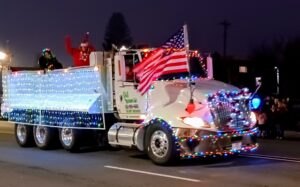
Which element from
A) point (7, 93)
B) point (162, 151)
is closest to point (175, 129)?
point (162, 151)

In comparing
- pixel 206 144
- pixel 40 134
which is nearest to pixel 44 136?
pixel 40 134

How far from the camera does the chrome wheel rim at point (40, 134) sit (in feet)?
58.0

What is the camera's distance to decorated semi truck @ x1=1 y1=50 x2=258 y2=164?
12875 mm

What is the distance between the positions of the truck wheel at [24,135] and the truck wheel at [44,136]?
0.31 metres

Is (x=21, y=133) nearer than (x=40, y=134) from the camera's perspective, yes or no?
No

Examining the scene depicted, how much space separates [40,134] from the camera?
17969 millimetres

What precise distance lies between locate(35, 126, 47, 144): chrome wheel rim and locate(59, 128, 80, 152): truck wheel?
792mm

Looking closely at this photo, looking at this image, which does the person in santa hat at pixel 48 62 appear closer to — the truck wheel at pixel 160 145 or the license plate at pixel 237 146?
→ the truck wheel at pixel 160 145

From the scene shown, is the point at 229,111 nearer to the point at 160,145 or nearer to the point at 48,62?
the point at 160,145

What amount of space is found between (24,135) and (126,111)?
16.1ft

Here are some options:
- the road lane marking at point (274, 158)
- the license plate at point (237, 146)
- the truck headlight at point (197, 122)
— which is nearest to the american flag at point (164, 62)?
the truck headlight at point (197, 122)

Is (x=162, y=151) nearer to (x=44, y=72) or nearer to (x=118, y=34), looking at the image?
(x=44, y=72)

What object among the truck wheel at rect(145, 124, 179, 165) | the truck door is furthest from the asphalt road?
the truck door

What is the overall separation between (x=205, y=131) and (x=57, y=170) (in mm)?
3320
